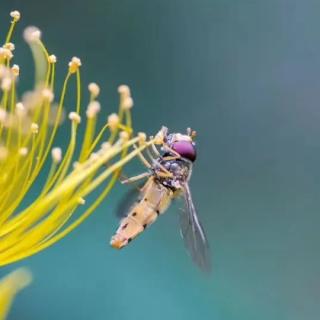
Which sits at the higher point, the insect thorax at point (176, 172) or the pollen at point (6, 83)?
the insect thorax at point (176, 172)

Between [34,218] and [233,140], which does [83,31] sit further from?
[34,218]

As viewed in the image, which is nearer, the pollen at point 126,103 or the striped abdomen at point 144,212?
the pollen at point 126,103

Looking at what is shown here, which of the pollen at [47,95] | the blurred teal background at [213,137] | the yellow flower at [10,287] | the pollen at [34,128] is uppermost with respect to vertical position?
the blurred teal background at [213,137]

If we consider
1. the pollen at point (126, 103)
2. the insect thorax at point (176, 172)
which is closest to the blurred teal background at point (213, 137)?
the insect thorax at point (176, 172)

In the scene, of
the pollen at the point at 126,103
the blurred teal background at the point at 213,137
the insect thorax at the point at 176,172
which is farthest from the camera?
the blurred teal background at the point at 213,137

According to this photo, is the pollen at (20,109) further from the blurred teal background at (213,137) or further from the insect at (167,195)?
the blurred teal background at (213,137)

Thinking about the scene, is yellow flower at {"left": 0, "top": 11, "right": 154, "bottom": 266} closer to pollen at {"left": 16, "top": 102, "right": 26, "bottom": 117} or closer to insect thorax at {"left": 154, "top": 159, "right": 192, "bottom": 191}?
pollen at {"left": 16, "top": 102, "right": 26, "bottom": 117}

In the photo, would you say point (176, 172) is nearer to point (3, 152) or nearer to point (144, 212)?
point (144, 212)

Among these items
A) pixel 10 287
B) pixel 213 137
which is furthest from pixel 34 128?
pixel 213 137
